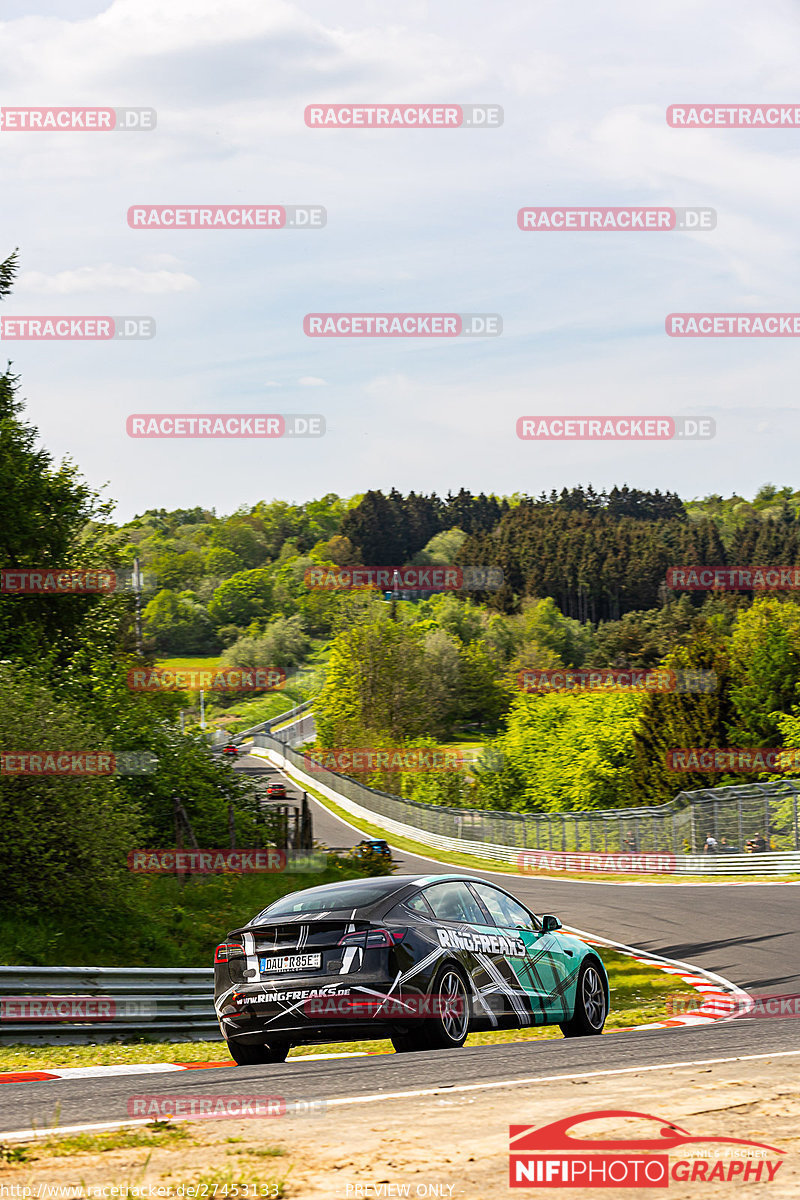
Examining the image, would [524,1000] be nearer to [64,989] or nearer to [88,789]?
[64,989]

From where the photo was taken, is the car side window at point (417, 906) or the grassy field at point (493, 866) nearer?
the car side window at point (417, 906)

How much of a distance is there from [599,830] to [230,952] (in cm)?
3880

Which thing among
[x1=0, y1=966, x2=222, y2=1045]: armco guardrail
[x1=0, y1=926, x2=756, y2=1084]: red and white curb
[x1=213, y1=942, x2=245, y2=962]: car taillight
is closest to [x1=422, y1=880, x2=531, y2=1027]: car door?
[x1=0, y1=926, x2=756, y2=1084]: red and white curb

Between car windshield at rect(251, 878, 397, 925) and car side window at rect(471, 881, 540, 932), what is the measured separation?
0.95 metres

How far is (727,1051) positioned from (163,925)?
1109 centimetres

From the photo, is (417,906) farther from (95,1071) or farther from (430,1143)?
(430,1143)

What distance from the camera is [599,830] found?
4572cm

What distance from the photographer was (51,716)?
57.8 ft

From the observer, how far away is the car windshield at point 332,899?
8397 millimetres

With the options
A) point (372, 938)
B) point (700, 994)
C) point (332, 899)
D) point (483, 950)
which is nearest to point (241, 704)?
point (700, 994)

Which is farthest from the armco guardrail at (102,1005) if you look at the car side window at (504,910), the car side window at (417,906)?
the car side window at (417,906)

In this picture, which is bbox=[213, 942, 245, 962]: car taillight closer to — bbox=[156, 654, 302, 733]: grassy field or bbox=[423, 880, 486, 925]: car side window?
bbox=[423, 880, 486, 925]: car side window

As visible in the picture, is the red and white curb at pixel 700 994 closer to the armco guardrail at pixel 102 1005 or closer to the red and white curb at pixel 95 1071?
the red and white curb at pixel 95 1071

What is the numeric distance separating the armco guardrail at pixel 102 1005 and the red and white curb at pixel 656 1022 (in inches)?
71.7
